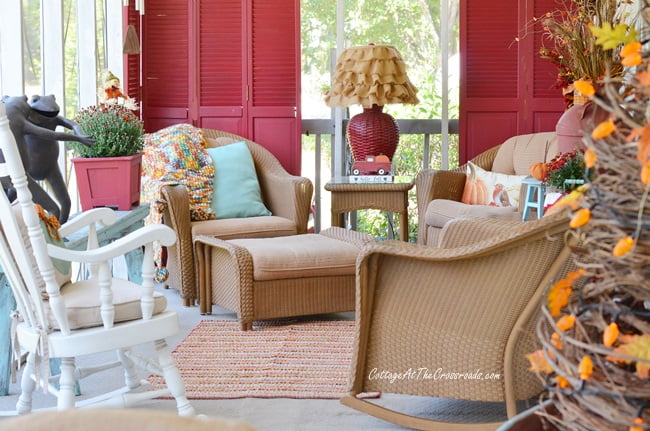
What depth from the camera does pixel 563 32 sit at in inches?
159

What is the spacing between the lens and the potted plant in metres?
3.98

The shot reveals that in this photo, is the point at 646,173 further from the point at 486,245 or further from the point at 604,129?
the point at 486,245

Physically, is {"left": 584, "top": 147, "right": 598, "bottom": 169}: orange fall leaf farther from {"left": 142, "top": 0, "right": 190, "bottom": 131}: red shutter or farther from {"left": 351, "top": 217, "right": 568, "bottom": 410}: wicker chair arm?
{"left": 142, "top": 0, "right": 190, "bottom": 131}: red shutter

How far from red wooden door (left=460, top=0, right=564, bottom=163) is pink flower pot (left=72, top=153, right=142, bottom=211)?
3.08 metres

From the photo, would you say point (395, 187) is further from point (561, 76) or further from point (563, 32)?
point (563, 32)

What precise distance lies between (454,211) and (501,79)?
1.38 metres

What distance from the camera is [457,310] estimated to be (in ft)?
9.37

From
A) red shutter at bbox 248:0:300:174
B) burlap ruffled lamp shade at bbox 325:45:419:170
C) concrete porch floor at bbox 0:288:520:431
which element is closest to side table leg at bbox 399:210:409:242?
burlap ruffled lamp shade at bbox 325:45:419:170

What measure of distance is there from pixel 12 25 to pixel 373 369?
8.06ft

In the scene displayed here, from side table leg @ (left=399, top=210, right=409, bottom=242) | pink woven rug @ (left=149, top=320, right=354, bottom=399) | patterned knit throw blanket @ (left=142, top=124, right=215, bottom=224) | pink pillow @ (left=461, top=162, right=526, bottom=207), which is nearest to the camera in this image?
pink woven rug @ (left=149, top=320, right=354, bottom=399)

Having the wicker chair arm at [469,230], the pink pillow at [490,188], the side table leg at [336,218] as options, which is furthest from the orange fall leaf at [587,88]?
the side table leg at [336,218]

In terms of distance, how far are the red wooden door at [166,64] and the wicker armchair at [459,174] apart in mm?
1801

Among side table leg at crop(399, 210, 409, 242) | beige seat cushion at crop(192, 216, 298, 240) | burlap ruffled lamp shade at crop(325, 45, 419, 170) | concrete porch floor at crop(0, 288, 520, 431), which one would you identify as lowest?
concrete porch floor at crop(0, 288, 520, 431)

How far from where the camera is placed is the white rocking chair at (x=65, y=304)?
253 centimetres
